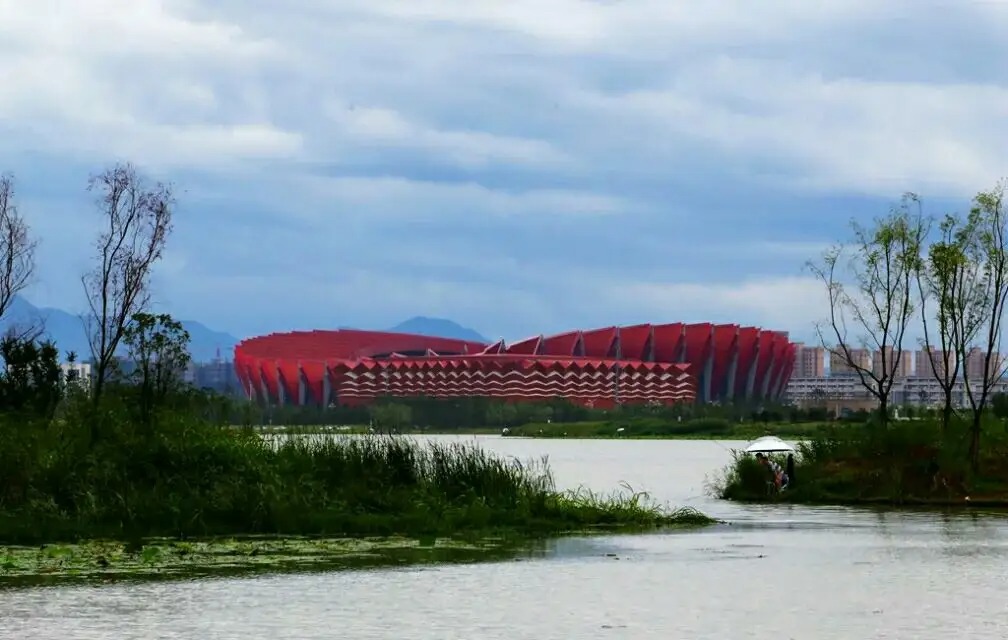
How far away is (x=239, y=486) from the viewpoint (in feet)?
83.4

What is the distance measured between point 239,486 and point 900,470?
55.0 feet

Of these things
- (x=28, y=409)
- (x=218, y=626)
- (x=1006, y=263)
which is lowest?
(x=218, y=626)

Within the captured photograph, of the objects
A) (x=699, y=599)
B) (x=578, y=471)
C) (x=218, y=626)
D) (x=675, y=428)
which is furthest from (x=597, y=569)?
(x=675, y=428)

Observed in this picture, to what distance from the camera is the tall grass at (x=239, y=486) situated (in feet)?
80.3

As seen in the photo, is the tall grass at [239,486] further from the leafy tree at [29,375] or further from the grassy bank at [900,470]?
the grassy bank at [900,470]

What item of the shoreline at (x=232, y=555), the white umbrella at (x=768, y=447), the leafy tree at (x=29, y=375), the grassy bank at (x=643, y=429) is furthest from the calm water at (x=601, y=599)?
the grassy bank at (x=643, y=429)

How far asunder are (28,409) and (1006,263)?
23.3m

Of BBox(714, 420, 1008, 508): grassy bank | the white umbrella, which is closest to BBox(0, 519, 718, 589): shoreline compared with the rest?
BBox(714, 420, 1008, 508): grassy bank

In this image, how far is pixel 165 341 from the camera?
36.0 metres

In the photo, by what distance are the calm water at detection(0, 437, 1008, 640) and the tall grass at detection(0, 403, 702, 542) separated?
119 inches

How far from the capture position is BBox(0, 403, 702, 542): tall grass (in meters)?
24.5

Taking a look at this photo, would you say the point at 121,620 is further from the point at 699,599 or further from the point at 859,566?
the point at 859,566

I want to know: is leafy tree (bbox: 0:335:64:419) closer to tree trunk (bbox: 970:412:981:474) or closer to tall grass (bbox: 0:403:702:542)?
tall grass (bbox: 0:403:702:542)

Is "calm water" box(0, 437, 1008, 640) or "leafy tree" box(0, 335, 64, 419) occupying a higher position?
"leafy tree" box(0, 335, 64, 419)
